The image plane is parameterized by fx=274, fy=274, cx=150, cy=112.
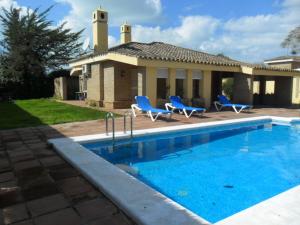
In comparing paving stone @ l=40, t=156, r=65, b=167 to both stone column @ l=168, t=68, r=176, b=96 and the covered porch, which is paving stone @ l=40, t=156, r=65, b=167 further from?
stone column @ l=168, t=68, r=176, b=96

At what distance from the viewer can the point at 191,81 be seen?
18.5 m

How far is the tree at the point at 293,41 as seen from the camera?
3527 centimetres

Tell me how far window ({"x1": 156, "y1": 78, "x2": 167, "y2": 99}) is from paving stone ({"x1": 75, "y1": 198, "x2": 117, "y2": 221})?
13.4m

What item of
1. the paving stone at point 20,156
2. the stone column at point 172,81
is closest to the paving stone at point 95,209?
the paving stone at point 20,156

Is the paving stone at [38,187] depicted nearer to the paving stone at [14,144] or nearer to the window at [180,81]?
the paving stone at [14,144]

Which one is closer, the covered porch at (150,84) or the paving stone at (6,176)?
the paving stone at (6,176)

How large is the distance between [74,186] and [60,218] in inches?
46.2

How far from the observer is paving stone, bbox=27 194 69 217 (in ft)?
13.4

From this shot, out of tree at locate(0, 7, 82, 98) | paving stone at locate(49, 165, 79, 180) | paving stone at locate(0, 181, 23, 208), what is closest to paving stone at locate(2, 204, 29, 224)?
paving stone at locate(0, 181, 23, 208)

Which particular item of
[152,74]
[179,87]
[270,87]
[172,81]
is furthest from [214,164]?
[270,87]

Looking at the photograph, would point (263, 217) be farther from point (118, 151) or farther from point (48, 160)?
point (118, 151)

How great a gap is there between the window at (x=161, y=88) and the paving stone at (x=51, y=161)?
11278 millimetres

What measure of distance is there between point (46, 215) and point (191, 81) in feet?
51.0

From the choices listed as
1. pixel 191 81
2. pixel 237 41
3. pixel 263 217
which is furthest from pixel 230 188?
pixel 237 41
